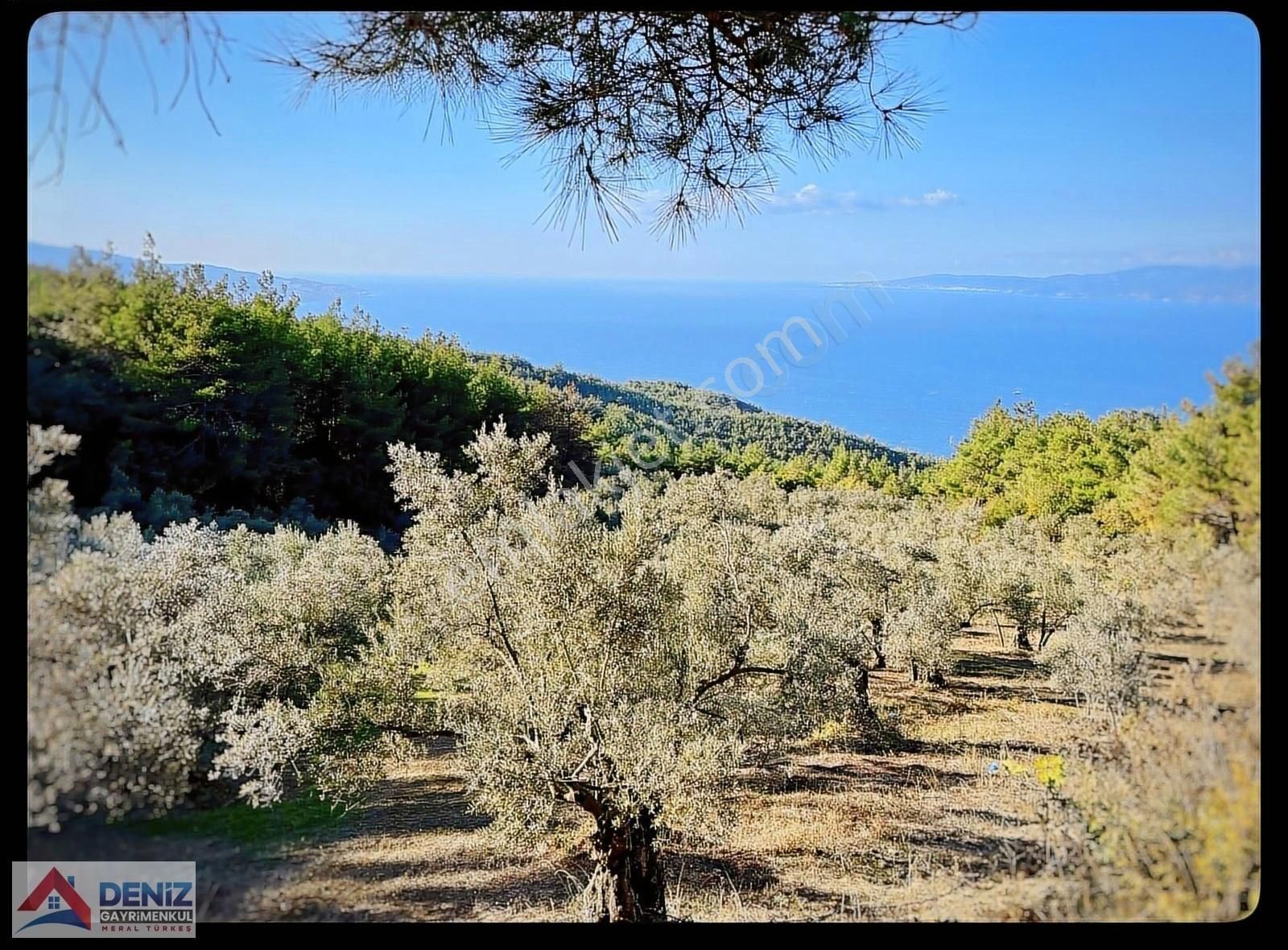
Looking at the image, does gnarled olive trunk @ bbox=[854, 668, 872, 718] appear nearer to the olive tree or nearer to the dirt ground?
the dirt ground

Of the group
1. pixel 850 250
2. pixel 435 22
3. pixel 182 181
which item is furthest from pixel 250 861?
pixel 850 250

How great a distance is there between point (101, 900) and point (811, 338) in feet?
13.3

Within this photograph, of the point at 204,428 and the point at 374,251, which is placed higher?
the point at 374,251

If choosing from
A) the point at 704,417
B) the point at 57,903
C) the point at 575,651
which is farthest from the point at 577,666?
the point at 704,417

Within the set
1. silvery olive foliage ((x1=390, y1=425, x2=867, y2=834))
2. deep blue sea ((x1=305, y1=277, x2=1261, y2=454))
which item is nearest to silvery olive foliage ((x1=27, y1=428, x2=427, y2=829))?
silvery olive foliage ((x1=390, y1=425, x2=867, y2=834))

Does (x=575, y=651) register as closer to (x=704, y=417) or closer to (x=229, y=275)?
(x=704, y=417)

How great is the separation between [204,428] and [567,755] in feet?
8.08

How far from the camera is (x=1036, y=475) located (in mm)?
5094

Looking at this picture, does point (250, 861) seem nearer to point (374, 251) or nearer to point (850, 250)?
point (374, 251)

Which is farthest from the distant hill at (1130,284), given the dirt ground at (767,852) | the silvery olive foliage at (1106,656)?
the dirt ground at (767,852)

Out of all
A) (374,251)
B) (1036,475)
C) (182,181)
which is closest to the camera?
(182,181)

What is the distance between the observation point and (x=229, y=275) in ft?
11.9

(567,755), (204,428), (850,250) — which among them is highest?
(850,250)
